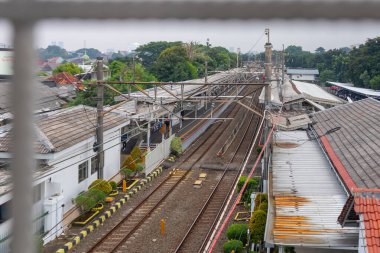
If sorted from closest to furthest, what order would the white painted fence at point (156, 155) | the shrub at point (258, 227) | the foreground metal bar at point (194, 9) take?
the foreground metal bar at point (194, 9) → the shrub at point (258, 227) → the white painted fence at point (156, 155)

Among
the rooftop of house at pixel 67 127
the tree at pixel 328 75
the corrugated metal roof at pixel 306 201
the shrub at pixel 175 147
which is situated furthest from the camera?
the tree at pixel 328 75

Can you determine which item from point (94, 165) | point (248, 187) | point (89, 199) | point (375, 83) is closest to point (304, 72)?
point (375, 83)

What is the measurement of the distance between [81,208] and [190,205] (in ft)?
7.59

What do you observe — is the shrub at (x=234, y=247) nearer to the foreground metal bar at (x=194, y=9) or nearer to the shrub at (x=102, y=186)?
the shrub at (x=102, y=186)

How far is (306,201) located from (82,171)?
5.76 m

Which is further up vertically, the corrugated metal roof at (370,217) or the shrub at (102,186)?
the corrugated metal roof at (370,217)

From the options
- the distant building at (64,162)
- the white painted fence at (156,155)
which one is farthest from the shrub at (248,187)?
the distant building at (64,162)

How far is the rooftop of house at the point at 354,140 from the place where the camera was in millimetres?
6812

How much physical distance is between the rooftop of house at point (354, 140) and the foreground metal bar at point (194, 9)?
19.0 ft

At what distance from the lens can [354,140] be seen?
30.7 ft

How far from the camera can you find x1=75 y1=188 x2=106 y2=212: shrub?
380 inches

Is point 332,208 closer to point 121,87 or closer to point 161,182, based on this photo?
point 161,182

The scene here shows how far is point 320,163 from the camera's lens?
8.90 meters

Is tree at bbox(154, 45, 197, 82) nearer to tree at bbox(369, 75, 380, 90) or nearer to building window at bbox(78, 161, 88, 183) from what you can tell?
tree at bbox(369, 75, 380, 90)
